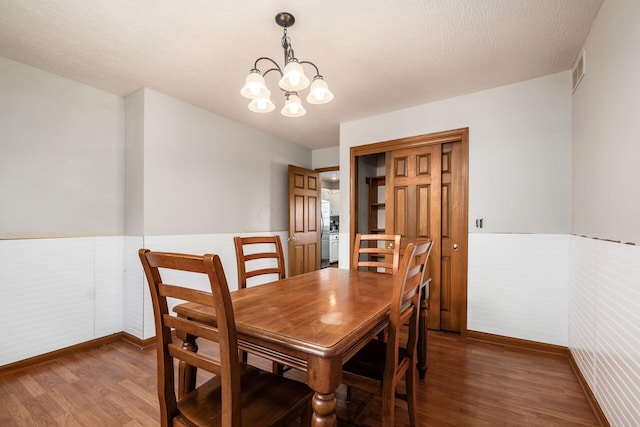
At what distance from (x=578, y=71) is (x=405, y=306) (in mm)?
2392

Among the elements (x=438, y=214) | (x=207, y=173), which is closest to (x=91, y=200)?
(x=207, y=173)

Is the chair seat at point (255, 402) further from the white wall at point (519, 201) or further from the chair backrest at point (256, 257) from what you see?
the white wall at point (519, 201)

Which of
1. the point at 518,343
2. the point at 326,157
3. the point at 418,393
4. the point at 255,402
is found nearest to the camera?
the point at 255,402

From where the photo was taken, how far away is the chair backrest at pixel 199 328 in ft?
2.94

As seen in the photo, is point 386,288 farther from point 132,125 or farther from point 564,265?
point 132,125

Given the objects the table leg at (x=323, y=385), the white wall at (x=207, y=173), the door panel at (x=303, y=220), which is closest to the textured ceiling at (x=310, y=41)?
the white wall at (x=207, y=173)

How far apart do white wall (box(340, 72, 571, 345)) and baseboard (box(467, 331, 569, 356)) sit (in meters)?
0.05

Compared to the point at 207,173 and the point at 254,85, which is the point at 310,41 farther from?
the point at 207,173

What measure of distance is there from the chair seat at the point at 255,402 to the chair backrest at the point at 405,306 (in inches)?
15.7

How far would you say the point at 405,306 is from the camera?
1.51 metres

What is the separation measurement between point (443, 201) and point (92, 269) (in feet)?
11.9

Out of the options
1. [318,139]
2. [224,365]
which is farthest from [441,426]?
[318,139]

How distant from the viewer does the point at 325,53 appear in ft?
7.42

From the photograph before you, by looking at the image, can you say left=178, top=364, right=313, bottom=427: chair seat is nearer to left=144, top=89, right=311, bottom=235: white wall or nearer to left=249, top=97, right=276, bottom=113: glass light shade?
left=249, top=97, right=276, bottom=113: glass light shade
